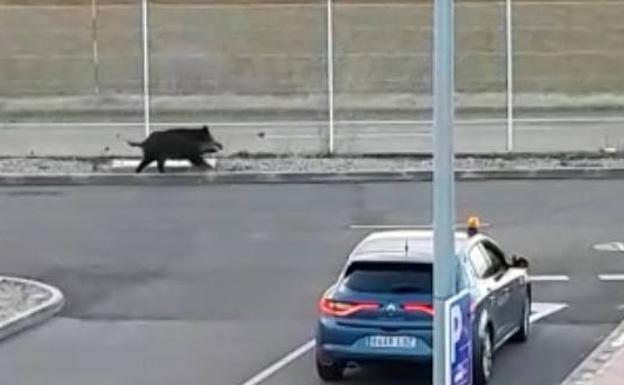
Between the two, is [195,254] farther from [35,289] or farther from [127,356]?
[127,356]

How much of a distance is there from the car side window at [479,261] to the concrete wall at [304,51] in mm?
22049

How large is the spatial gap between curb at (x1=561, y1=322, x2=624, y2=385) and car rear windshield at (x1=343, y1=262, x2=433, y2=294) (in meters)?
1.52

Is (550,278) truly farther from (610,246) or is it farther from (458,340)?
A: (458,340)

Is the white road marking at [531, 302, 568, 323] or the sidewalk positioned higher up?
the white road marking at [531, 302, 568, 323]

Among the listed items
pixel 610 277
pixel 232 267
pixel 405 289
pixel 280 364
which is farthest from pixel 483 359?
pixel 232 267

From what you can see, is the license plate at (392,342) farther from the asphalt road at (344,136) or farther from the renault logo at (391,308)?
the asphalt road at (344,136)

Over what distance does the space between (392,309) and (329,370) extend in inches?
40.4

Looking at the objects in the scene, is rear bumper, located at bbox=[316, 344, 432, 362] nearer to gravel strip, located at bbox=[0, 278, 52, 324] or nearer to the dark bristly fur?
gravel strip, located at bbox=[0, 278, 52, 324]

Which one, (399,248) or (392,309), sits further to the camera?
(399,248)

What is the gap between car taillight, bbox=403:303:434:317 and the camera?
14.6 m

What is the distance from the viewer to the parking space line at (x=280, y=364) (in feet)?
51.1

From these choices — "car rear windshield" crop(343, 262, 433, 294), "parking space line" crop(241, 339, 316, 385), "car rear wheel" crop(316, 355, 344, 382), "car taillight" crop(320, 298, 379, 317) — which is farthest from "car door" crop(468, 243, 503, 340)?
"parking space line" crop(241, 339, 316, 385)

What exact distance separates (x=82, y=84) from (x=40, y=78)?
0.96 metres

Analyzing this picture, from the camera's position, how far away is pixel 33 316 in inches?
736
